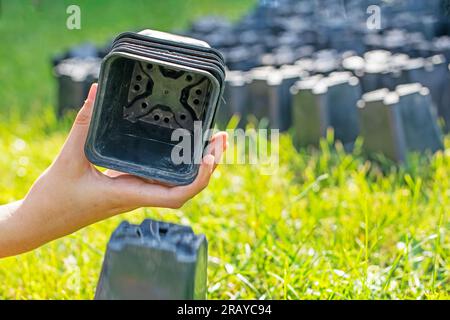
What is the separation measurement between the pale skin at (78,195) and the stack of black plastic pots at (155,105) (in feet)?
0.14

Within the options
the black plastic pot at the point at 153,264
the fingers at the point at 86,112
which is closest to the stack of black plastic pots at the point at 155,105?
the fingers at the point at 86,112

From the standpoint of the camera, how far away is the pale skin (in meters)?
1.39

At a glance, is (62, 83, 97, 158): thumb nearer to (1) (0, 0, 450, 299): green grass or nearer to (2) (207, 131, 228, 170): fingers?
(2) (207, 131, 228, 170): fingers

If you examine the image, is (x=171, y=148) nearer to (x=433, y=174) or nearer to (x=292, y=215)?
(x=292, y=215)

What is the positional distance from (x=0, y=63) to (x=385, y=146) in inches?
129

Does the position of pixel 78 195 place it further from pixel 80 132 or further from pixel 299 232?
pixel 299 232

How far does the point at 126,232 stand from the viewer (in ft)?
4.77

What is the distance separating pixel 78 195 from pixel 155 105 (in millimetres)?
212

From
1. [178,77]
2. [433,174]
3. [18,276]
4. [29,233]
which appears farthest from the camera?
[433,174]

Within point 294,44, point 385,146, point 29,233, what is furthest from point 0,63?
point 29,233

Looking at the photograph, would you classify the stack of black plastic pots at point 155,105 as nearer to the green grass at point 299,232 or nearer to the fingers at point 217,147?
the fingers at point 217,147

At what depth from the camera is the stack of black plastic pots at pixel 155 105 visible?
1.25 metres

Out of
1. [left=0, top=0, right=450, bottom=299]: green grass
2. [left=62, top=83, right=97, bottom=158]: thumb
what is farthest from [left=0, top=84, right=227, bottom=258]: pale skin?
[left=0, top=0, right=450, bottom=299]: green grass

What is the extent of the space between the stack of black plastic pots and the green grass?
633 millimetres
